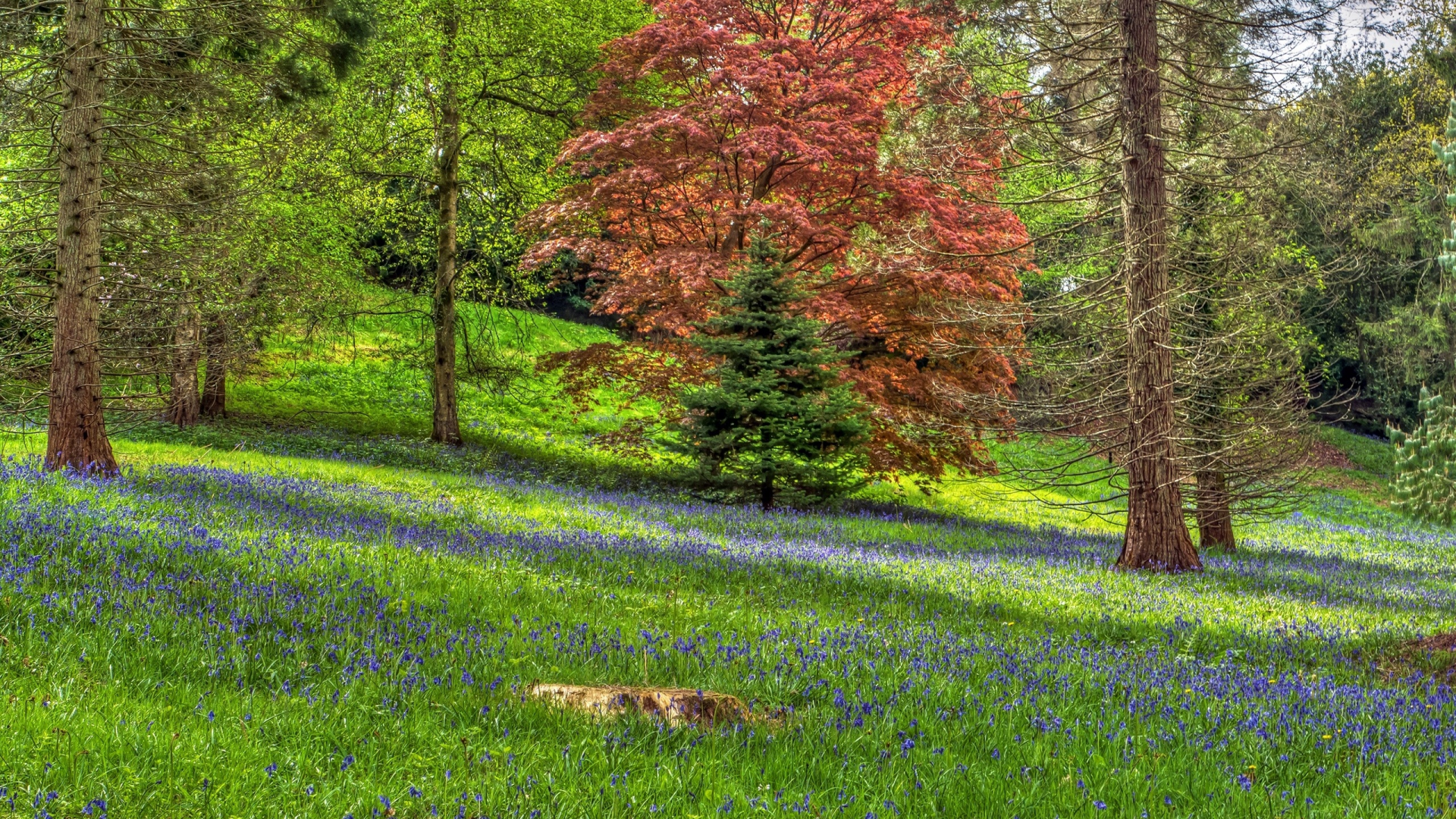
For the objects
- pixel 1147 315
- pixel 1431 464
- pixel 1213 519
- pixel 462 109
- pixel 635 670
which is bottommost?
pixel 1213 519

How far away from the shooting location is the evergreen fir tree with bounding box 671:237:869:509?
13625mm

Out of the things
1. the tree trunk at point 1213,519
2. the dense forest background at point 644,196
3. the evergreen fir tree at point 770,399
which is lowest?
the tree trunk at point 1213,519

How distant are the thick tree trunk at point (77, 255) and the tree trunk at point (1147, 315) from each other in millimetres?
11079

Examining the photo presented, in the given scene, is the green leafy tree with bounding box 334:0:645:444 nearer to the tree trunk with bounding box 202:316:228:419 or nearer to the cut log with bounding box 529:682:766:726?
the tree trunk with bounding box 202:316:228:419

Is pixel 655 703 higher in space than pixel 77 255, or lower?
lower

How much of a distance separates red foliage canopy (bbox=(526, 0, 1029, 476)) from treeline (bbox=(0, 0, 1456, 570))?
0.09 metres

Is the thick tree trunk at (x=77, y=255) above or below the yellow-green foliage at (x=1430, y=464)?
above

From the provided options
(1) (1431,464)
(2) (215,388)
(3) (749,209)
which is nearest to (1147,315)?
(3) (749,209)

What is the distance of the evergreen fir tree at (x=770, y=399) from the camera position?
1362 centimetres

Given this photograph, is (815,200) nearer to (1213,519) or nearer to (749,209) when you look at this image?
(749,209)

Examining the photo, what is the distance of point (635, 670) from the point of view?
15.3 ft

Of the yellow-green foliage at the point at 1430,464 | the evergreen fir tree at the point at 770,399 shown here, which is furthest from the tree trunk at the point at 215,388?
the yellow-green foliage at the point at 1430,464

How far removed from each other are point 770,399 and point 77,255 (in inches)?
335

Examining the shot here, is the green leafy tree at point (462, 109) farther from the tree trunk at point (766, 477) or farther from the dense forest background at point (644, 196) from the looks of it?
the tree trunk at point (766, 477)
